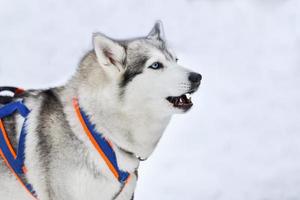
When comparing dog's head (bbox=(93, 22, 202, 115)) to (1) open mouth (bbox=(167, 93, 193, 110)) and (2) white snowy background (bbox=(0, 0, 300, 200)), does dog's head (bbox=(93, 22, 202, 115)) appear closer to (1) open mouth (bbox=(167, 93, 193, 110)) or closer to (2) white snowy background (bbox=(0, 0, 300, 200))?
(1) open mouth (bbox=(167, 93, 193, 110))

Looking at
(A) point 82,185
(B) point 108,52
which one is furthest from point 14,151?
(B) point 108,52

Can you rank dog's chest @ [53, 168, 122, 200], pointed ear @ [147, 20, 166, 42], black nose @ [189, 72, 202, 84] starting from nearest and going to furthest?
dog's chest @ [53, 168, 122, 200] < black nose @ [189, 72, 202, 84] < pointed ear @ [147, 20, 166, 42]

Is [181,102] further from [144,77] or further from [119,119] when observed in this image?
[119,119]

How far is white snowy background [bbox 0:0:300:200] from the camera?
5.18m

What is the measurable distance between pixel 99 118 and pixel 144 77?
0.36 meters

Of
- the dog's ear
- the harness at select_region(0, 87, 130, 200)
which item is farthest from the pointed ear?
the harness at select_region(0, 87, 130, 200)

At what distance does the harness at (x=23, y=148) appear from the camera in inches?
141

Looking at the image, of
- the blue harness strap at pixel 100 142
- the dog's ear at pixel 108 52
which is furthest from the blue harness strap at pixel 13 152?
the dog's ear at pixel 108 52

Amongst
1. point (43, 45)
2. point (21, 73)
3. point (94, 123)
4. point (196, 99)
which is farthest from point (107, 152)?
point (43, 45)

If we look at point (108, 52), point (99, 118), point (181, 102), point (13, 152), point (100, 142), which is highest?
point (108, 52)

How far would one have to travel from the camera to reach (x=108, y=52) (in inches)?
143

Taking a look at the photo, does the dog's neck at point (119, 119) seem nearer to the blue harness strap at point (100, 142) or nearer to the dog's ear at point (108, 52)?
the blue harness strap at point (100, 142)

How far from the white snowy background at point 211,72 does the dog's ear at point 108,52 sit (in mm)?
1202

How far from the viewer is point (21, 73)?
22.3 ft
